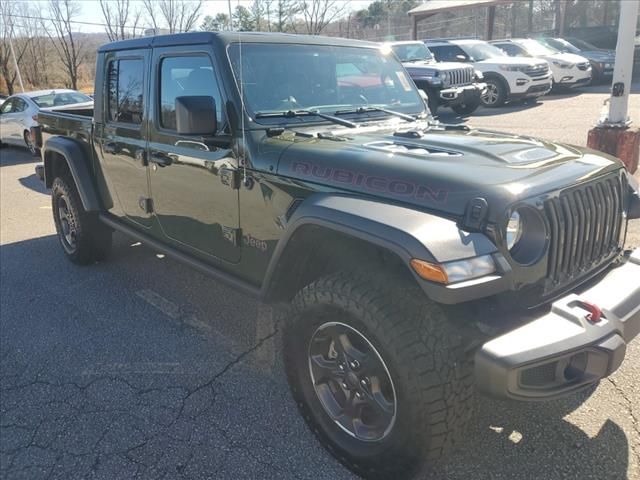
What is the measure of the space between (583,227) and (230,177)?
183cm

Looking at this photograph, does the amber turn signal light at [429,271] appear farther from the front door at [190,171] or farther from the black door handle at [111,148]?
the black door handle at [111,148]

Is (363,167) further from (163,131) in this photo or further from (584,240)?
(163,131)

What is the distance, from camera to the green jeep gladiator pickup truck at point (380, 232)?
210 centimetres

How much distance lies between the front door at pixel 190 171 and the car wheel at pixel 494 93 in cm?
1221

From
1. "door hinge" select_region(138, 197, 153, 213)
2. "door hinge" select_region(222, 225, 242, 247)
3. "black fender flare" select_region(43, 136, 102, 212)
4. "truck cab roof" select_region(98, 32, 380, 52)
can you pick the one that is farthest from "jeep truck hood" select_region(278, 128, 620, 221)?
"black fender flare" select_region(43, 136, 102, 212)

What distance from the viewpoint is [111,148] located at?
4.34 m

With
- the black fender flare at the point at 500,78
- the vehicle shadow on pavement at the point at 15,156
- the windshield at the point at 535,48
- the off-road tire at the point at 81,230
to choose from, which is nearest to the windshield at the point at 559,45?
the windshield at the point at 535,48

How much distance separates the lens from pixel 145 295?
4.51m

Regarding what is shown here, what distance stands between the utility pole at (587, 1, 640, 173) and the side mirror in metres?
5.34

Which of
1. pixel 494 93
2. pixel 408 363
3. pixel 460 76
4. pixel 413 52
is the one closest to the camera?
pixel 408 363

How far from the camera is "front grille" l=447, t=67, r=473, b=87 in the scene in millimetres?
12445

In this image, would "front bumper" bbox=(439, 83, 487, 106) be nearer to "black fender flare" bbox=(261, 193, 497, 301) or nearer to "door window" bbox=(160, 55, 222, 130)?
"door window" bbox=(160, 55, 222, 130)

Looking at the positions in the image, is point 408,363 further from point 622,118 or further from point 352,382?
point 622,118

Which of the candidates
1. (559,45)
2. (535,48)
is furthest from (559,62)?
(559,45)
